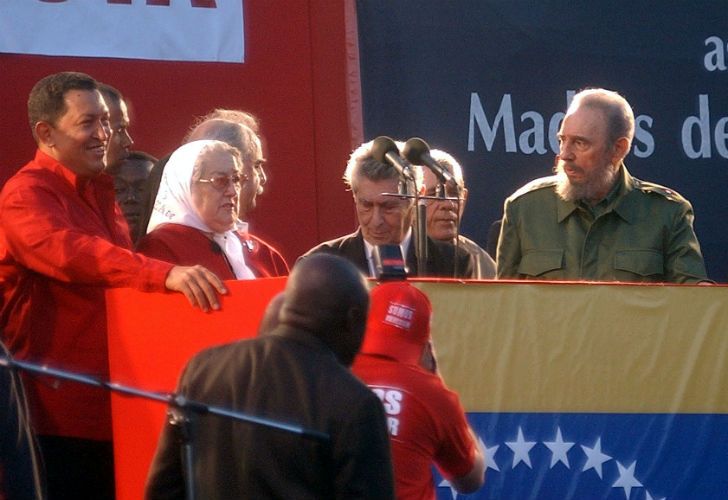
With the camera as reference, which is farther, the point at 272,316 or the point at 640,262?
the point at 640,262

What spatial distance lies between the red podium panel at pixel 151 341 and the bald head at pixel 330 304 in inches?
37.7

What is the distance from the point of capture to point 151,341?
453 centimetres

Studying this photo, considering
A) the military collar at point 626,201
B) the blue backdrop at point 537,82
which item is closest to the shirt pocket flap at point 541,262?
the military collar at point 626,201

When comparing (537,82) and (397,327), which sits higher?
(537,82)

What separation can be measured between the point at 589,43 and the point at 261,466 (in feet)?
18.4

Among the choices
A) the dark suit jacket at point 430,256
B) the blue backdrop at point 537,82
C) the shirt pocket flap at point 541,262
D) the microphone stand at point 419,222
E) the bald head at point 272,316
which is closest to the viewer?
the bald head at point 272,316

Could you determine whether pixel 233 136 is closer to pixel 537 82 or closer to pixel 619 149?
pixel 619 149

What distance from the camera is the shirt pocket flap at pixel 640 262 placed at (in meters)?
5.84

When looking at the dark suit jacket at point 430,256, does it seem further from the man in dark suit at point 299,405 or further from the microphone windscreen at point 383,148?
the man in dark suit at point 299,405

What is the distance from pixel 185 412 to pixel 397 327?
1079 millimetres

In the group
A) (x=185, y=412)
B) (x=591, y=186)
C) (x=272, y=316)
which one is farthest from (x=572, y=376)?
(x=185, y=412)

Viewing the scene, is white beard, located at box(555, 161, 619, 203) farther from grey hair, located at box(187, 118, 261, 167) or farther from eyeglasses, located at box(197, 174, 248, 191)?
eyeglasses, located at box(197, 174, 248, 191)

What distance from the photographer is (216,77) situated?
7.75 metres

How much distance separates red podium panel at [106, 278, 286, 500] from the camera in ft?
14.5
